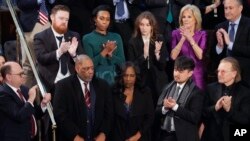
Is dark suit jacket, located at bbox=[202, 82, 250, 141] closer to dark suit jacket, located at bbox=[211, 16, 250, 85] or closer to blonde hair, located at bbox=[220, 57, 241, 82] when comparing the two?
blonde hair, located at bbox=[220, 57, 241, 82]

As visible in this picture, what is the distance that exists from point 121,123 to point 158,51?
1.26m

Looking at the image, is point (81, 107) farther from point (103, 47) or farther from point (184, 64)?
point (184, 64)

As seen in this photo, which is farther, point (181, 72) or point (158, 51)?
point (158, 51)

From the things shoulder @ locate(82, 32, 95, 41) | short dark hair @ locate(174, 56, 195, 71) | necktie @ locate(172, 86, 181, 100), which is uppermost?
shoulder @ locate(82, 32, 95, 41)

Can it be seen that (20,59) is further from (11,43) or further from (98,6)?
(98,6)

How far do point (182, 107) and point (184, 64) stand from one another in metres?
0.53

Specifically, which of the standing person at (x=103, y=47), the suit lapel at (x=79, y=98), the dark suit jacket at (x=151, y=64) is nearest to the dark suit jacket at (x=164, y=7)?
the dark suit jacket at (x=151, y=64)

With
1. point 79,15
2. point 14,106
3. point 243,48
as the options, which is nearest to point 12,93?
point 14,106

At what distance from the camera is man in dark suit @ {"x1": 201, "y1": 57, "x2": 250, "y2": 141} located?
9.78m

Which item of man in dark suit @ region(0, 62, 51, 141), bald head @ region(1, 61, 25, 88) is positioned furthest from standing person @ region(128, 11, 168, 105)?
bald head @ region(1, 61, 25, 88)

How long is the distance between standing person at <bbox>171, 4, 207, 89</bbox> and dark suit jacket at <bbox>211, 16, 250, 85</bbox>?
9.0 inches

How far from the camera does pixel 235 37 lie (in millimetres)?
10734

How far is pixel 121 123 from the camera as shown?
10.1m

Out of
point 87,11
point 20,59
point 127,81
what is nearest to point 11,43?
point 20,59
